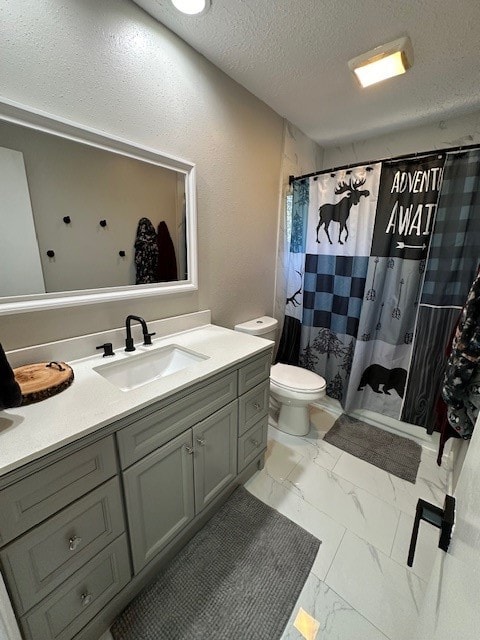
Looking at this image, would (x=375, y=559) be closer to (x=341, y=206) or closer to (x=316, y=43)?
(x=341, y=206)

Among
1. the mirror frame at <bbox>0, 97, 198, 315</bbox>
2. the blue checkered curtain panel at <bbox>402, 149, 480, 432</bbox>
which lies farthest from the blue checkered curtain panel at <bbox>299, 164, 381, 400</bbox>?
the mirror frame at <bbox>0, 97, 198, 315</bbox>

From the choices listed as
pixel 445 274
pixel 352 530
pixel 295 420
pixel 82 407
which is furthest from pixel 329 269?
pixel 82 407

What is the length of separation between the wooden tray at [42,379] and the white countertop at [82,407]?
0.07 feet

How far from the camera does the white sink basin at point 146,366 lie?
125 centimetres

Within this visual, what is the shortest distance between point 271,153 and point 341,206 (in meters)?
0.67

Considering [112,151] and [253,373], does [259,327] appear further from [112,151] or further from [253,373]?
[112,151]

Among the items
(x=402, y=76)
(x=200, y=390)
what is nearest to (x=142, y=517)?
(x=200, y=390)

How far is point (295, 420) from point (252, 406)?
2.40 feet

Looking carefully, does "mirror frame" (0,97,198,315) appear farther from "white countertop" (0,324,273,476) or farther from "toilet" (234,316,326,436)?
"toilet" (234,316,326,436)

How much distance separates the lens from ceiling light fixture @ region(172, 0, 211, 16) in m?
1.13

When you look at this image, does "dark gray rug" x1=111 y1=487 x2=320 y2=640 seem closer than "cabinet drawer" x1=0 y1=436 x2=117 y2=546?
No

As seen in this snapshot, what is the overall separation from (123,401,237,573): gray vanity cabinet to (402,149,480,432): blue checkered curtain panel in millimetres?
1432

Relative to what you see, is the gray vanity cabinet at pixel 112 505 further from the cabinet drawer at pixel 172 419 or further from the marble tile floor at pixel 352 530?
the marble tile floor at pixel 352 530

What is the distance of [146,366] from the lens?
1.38m
